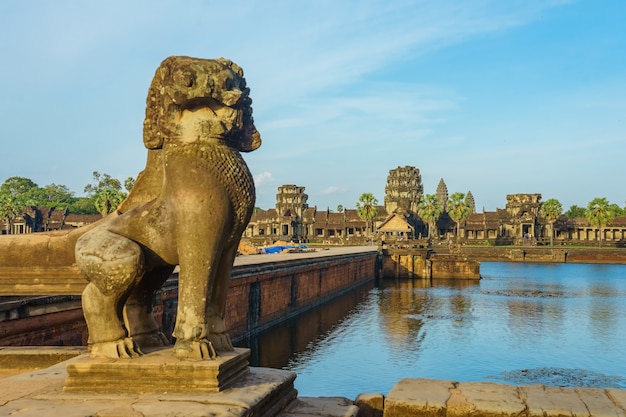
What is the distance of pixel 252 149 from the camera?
5.21 m

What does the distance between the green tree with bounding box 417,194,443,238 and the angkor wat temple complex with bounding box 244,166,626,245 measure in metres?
1.91

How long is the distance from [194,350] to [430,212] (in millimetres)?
89224

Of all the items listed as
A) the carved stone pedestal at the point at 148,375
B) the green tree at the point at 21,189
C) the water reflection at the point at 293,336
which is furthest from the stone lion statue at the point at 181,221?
the green tree at the point at 21,189

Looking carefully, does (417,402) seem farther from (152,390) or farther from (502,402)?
(152,390)

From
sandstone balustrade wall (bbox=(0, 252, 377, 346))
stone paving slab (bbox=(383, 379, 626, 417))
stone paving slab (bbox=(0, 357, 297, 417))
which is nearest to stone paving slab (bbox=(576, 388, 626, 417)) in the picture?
stone paving slab (bbox=(383, 379, 626, 417))

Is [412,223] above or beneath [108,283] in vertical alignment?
above

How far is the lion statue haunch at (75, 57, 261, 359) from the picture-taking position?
460 cm

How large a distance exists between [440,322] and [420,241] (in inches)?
1427

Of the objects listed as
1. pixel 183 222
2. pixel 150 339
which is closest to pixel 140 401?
pixel 150 339

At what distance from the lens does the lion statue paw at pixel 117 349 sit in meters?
4.58

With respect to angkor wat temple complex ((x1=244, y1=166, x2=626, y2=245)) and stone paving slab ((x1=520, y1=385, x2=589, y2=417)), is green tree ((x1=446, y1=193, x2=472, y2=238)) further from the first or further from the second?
stone paving slab ((x1=520, y1=385, x2=589, y2=417))

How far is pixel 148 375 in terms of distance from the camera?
4.39 meters

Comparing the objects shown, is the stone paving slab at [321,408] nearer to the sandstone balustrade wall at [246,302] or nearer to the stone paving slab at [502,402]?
the stone paving slab at [502,402]

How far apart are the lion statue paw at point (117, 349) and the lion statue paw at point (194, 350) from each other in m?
A: 0.38
